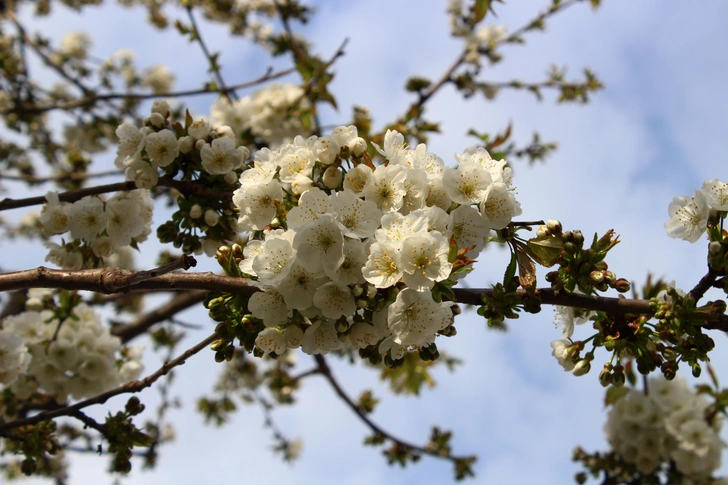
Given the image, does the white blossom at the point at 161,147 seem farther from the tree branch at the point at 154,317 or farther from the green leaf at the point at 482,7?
the tree branch at the point at 154,317

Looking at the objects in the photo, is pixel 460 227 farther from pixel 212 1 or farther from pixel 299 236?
pixel 212 1

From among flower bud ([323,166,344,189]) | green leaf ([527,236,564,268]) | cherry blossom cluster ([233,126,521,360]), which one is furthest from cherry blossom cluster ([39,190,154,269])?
green leaf ([527,236,564,268])

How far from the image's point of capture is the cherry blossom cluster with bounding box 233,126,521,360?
5.04 feet

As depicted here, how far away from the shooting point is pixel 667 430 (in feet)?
13.5

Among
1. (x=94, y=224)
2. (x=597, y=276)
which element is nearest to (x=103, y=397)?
(x=94, y=224)

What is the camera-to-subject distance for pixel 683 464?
4113mm

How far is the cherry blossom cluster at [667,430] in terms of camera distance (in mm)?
4070

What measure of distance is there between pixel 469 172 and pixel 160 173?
1.35m

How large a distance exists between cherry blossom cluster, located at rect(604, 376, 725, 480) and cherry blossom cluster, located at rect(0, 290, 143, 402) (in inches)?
136

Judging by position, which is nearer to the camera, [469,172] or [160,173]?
[469,172]

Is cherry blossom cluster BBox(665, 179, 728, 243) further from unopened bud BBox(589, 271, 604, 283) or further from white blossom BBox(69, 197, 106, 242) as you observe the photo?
white blossom BBox(69, 197, 106, 242)

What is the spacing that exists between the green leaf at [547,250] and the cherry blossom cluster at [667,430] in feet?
9.67

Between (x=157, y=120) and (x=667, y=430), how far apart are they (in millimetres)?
3925

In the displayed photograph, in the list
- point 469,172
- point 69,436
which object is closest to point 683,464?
point 469,172
